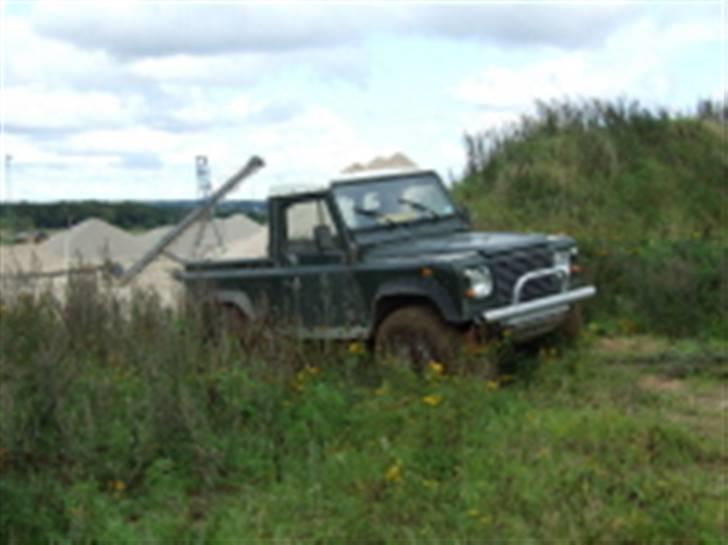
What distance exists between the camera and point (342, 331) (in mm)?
9688

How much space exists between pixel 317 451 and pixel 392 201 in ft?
13.3

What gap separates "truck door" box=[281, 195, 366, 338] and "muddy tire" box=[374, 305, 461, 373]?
49 centimetres

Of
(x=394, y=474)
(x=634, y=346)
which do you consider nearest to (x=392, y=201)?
(x=634, y=346)

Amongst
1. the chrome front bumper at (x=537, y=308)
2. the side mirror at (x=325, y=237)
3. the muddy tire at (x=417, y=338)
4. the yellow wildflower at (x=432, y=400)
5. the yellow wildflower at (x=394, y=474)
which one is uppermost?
the side mirror at (x=325, y=237)

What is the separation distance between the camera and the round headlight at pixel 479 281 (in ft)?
28.9

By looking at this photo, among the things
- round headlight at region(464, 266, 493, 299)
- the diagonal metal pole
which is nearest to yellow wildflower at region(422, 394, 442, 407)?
round headlight at region(464, 266, 493, 299)

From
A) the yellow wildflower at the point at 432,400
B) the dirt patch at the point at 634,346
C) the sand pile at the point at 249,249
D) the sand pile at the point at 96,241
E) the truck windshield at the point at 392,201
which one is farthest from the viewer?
the sand pile at the point at 96,241

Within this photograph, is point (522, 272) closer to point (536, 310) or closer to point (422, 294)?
point (536, 310)

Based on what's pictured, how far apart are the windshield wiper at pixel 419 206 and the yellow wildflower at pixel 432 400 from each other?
3.40 meters

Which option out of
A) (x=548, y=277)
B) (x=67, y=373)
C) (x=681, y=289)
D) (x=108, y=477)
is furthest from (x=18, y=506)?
(x=681, y=289)

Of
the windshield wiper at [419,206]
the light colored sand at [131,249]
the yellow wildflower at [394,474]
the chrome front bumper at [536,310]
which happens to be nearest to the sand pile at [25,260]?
the light colored sand at [131,249]

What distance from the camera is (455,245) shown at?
9492 mm

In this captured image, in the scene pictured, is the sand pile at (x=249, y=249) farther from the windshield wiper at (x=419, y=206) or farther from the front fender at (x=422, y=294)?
the front fender at (x=422, y=294)

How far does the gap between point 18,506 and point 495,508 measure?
7.94ft
